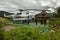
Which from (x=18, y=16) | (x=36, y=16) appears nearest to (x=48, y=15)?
(x=36, y=16)

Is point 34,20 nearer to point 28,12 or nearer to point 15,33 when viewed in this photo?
point 28,12

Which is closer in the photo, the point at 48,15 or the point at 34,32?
the point at 34,32

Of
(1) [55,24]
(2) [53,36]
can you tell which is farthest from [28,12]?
(2) [53,36]

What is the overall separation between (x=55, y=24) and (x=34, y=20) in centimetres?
177

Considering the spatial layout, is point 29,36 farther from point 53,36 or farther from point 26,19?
point 26,19

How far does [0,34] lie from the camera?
7527mm

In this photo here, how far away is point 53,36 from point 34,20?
15.2ft

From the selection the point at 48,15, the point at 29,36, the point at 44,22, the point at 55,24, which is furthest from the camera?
the point at 48,15

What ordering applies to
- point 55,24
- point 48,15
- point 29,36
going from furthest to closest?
1. point 48,15
2. point 55,24
3. point 29,36

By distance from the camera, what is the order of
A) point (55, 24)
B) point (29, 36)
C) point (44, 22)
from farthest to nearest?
point (44, 22)
point (55, 24)
point (29, 36)

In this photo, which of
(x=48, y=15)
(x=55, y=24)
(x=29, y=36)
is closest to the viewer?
(x=29, y=36)

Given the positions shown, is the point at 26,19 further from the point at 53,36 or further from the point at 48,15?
the point at 53,36

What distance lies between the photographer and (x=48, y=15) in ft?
41.7

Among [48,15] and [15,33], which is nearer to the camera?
[15,33]
